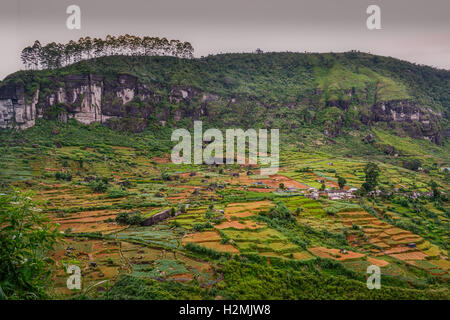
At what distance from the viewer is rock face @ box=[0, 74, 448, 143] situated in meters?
67.6

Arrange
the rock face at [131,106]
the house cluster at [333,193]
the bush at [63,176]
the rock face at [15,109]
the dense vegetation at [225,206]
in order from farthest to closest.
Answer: the rock face at [131,106] < the rock face at [15,109] < the bush at [63,176] < the house cluster at [333,193] < the dense vegetation at [225,206]

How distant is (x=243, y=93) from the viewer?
101 metres

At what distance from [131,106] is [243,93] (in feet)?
129

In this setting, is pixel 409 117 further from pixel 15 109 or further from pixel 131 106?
pixel 15 109

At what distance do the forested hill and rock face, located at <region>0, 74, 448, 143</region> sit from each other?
232 mm

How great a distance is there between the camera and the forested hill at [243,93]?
73.8 m
